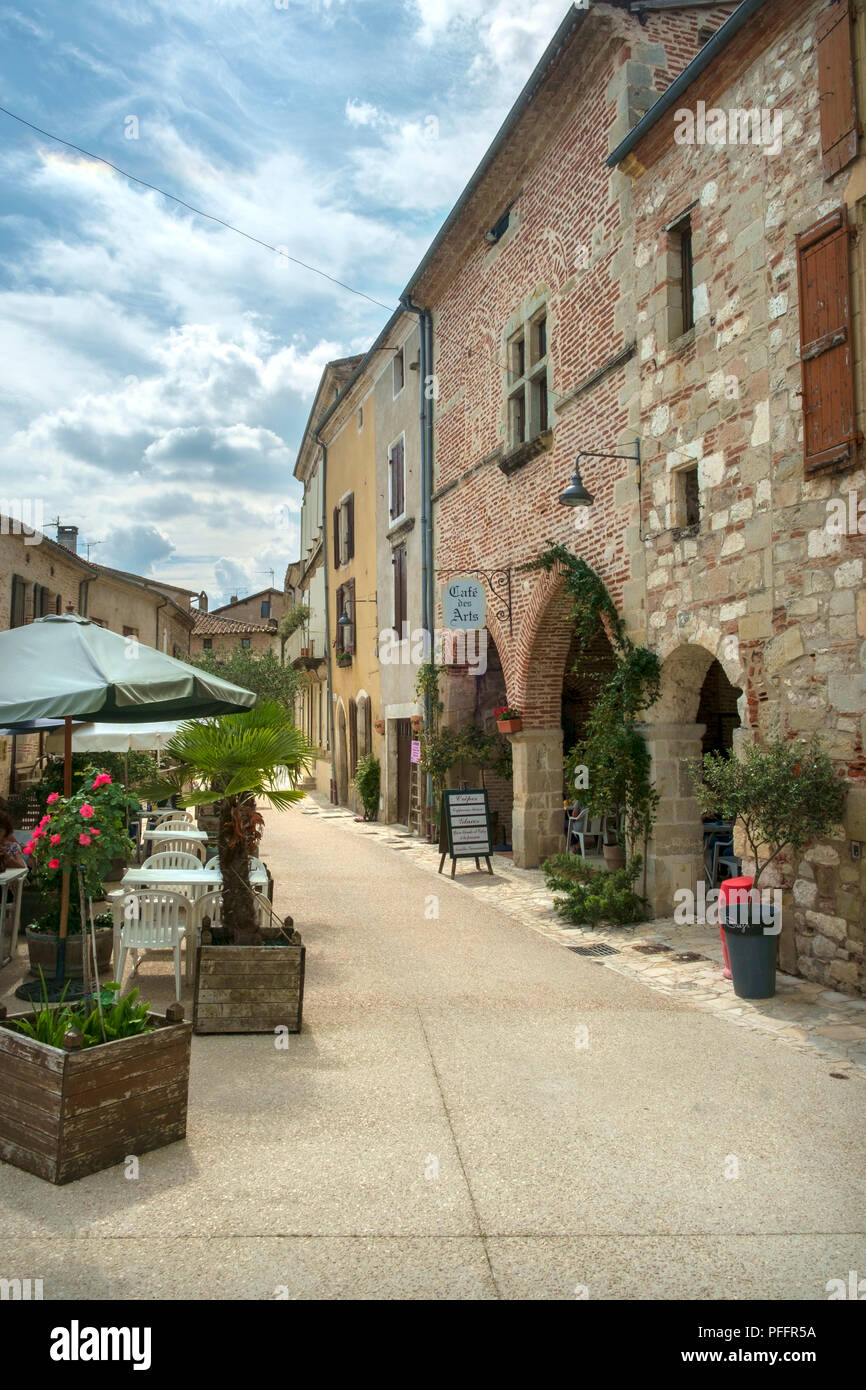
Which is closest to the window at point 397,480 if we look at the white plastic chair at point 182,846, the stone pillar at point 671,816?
the white plastic chair at point 182,846

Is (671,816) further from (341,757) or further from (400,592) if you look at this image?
(341,757)

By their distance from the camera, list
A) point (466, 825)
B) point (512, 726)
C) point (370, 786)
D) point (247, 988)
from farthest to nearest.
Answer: point (370, 786) → point (512, 726) → point (466, 825) → point (247, 988)

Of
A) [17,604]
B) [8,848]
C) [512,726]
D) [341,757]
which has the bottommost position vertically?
[8,848]

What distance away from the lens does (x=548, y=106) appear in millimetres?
11008

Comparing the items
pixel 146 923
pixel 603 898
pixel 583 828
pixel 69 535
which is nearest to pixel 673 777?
pixel 603 898

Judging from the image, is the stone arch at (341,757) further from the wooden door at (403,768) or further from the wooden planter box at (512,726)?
the wooden planter box at (512,726)

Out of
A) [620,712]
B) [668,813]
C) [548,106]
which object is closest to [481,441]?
[548,106]

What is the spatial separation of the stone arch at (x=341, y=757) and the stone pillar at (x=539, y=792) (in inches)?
433

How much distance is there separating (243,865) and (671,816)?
4601 millimetres

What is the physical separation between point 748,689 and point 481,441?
755 cm

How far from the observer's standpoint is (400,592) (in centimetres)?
1773

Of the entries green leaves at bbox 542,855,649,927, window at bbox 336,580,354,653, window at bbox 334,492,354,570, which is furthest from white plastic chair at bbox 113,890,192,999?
window at bbox 334,492,354,570

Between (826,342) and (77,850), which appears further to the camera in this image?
(826,342)
